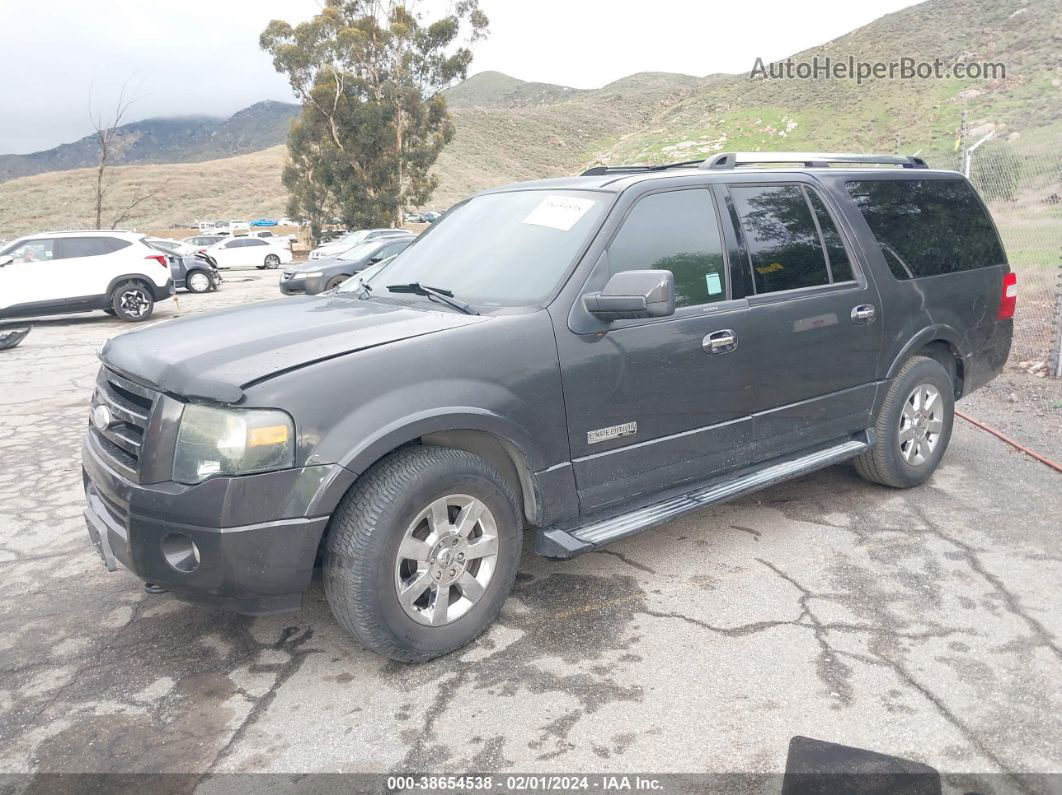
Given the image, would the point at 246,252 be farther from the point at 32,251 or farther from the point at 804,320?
the point at 804,320

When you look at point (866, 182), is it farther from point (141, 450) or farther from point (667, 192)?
point (141, 450)

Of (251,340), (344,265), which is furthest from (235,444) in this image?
(344,265)

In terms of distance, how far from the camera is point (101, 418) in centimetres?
336

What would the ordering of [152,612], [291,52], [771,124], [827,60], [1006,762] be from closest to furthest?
[1006,762], [152,612], [291,52], [771,124], [827,60]

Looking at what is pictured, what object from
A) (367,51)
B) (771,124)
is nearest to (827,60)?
(771,124)

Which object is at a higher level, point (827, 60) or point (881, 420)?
Answer: point (827, 60)

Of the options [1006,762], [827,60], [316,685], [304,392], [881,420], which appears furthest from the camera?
[827,60]

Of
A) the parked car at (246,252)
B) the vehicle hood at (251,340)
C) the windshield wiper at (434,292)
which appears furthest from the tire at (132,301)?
the parked car at (246,252)

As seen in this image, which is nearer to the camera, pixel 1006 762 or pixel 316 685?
pixel 1006 762

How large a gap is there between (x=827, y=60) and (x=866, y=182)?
50.2 meters

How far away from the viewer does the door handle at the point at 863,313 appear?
444 cm

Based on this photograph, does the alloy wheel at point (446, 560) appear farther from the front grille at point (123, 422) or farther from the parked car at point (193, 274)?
the parked car at point (193, 274)

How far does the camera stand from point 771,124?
42.7 m

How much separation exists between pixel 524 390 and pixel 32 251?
14425mm
